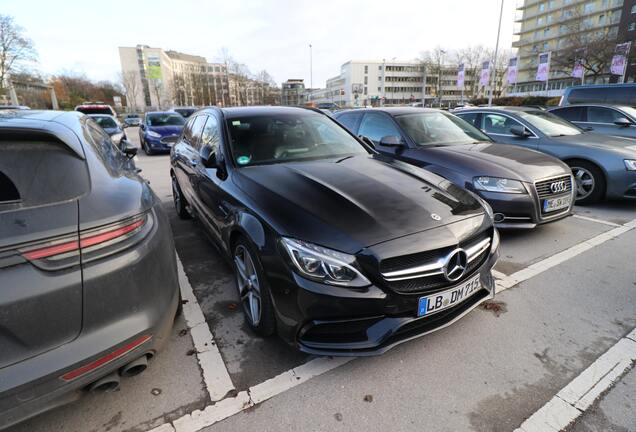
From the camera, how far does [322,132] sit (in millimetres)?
3680

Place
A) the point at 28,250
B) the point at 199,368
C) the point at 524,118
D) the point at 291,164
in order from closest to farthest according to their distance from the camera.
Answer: the point at 28,250 → the point at 199,368 → the point at 291,164 → the point at 524,118

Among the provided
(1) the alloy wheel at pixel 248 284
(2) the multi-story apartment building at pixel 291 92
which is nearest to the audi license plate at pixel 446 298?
(1) the alloy wheel at pixel 248 284

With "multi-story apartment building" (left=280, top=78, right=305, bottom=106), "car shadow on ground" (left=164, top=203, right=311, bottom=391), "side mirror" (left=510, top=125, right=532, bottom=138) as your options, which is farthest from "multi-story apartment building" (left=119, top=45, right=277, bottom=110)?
"car shadow on ground" (left=164, top=203, right=311, bottom=391)

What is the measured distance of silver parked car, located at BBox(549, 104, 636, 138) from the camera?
7328mm

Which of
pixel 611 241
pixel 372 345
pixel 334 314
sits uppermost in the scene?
pixel 334 314

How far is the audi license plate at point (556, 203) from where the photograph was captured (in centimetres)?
406

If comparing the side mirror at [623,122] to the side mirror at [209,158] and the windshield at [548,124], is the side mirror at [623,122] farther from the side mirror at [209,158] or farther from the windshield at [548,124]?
the side mirror at [209,158]

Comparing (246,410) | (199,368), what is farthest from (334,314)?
(199,368)

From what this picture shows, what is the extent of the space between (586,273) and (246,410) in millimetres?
3424

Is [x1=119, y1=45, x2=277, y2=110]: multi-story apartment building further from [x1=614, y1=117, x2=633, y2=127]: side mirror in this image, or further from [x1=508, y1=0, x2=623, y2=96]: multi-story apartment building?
[x1=614, y1=117, x2=633, y2=127]: side mirror

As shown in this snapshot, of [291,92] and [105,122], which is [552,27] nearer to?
[291,92]

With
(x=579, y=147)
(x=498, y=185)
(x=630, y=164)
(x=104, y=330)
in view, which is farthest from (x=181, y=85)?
(x=104, y=330)

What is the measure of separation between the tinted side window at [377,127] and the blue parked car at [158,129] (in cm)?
851

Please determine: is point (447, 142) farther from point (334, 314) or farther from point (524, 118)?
point (334, 314)
